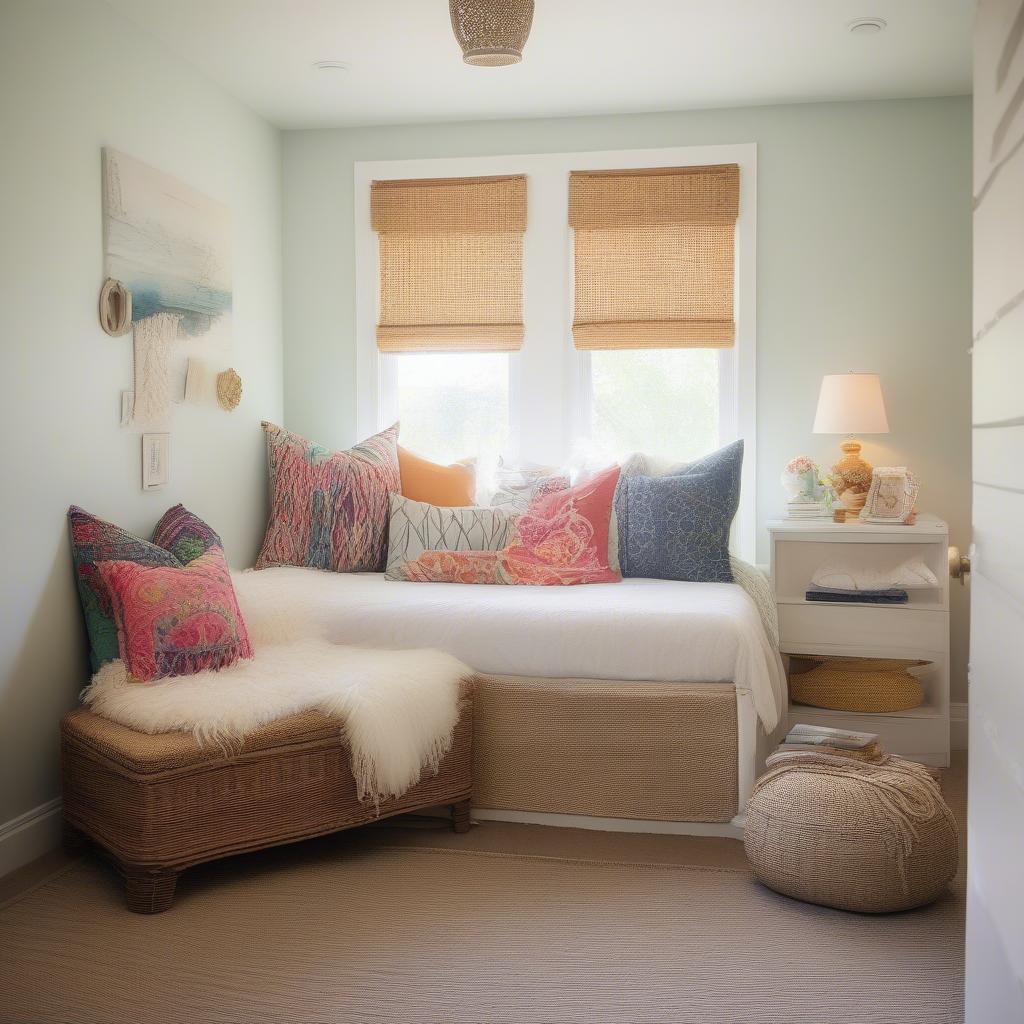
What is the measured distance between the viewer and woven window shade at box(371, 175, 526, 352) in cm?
447

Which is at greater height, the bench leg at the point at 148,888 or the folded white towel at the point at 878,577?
the folded white towel at the point at 878,577

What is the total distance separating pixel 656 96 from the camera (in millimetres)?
4164

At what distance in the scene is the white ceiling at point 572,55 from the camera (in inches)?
132

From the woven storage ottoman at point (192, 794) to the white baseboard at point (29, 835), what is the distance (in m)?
0.08

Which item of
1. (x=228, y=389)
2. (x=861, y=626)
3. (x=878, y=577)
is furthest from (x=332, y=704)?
(x=878, y=577)

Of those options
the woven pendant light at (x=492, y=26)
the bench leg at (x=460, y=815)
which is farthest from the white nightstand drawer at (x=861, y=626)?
the woven pendant light at (x=492, y=26)

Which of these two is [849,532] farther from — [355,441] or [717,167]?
[355,441]

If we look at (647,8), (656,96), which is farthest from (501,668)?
(656,96)

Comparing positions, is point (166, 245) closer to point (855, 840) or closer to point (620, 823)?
point (620, 823)

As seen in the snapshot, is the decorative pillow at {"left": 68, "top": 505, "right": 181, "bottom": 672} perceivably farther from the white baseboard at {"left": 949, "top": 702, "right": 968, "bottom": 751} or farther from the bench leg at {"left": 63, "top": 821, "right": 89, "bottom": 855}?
the white baseboard at {"left": 949, "top": 702, "right": 968, "bottom": 751}

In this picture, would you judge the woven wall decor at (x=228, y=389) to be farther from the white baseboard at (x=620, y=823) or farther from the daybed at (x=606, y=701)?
the white baseboard at (x=620, y=823)

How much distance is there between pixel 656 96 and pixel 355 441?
1.84 m

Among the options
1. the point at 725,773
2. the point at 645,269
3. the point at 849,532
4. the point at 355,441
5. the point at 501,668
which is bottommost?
the point at 725,773

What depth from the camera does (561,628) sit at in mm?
3199
